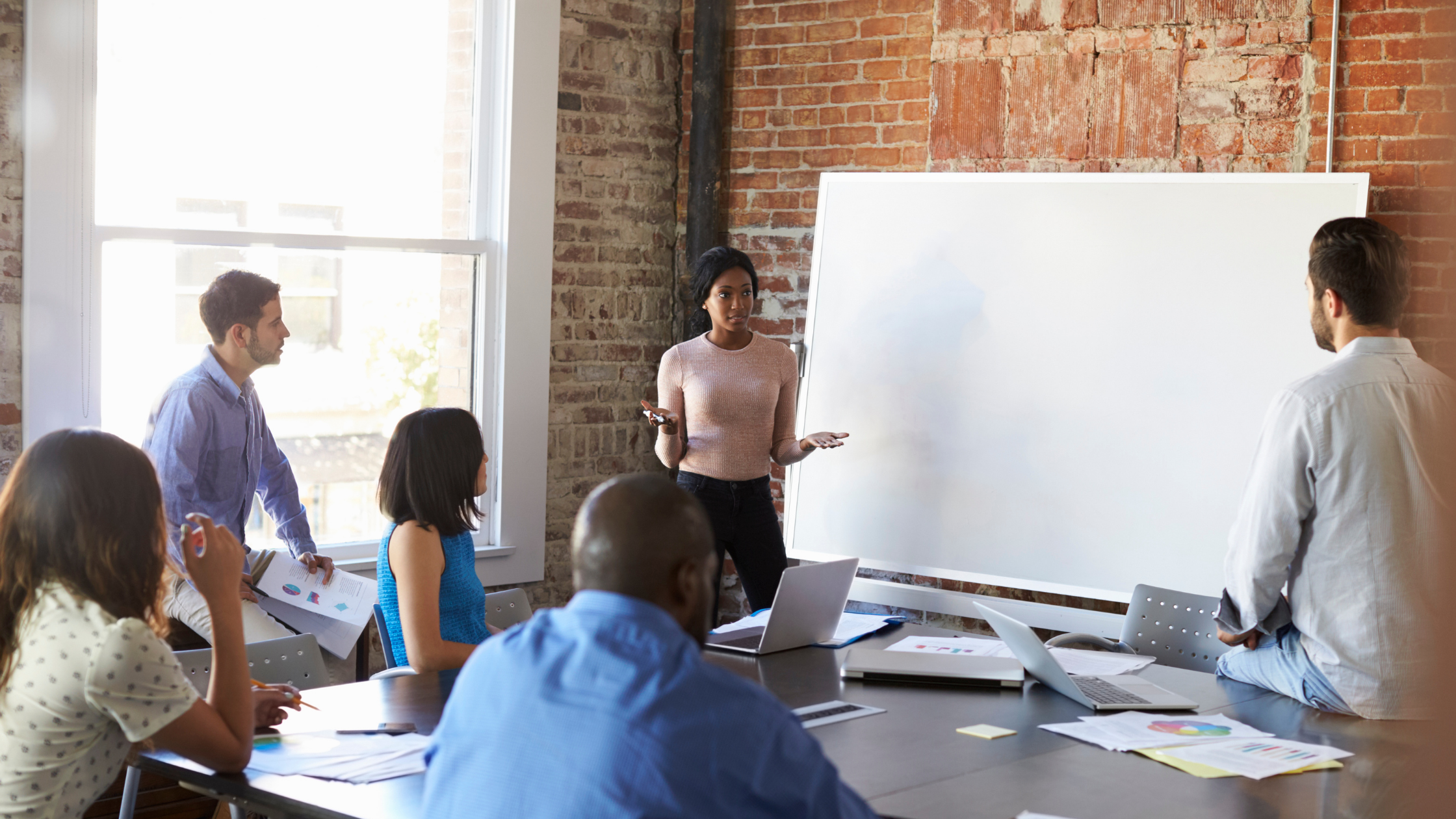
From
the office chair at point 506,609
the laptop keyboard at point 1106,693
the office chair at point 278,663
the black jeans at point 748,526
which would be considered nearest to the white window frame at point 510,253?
the black jeans at point 748,526

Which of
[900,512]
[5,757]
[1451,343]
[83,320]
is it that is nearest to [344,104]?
[83,320]

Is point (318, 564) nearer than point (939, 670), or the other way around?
point (939, 670)

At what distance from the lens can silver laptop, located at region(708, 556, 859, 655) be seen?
9.90ft

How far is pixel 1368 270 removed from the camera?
2.72 metres

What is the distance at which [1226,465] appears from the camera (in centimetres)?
416

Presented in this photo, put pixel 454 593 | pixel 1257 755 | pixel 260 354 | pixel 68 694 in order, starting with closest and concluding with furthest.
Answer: pixel 68 694, pixel 1257 755, pixel 454 593, pixel 260 354

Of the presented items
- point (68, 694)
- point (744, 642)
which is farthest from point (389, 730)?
point (744, 642)

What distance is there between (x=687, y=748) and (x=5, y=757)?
135cm

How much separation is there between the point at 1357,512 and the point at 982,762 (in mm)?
1043

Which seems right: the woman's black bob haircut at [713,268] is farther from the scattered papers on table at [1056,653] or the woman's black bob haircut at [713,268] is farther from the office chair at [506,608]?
the scattered papers on table at [1056,653]

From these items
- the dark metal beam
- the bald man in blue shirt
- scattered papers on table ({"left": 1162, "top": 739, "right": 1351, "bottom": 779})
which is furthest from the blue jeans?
the dark metal beam

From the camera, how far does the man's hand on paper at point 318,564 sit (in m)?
3.98

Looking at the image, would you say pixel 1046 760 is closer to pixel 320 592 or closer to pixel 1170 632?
pixel 1170 632

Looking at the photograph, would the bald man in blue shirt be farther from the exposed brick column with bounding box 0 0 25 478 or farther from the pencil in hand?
the exposed brick column with bounding box 0 0 25 478
